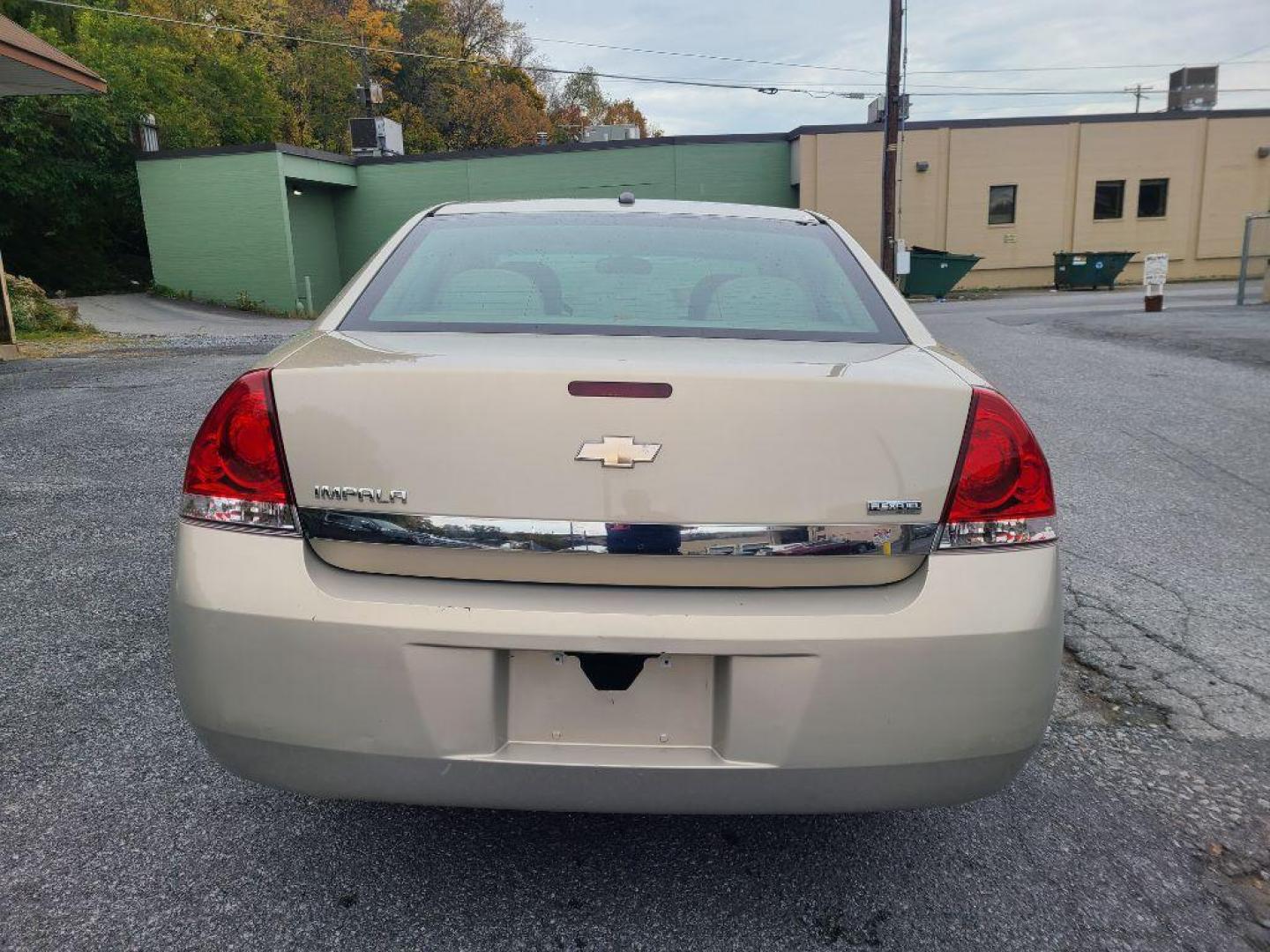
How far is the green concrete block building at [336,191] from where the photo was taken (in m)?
26.1

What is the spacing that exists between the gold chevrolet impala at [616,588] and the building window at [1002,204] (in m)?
33.4

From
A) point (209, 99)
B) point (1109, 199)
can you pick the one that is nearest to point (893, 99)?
point (1109, 199)

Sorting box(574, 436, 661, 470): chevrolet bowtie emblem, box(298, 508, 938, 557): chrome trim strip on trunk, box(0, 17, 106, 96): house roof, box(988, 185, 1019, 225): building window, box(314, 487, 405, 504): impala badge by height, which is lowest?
box(298, 508, 938, 557): chrome trim strip on trunk

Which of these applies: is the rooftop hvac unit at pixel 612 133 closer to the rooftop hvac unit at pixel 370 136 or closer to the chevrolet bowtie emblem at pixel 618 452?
the rooftop hvac unit at pixel 370 136

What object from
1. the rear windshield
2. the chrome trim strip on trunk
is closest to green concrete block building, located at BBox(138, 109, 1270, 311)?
the rear windshield

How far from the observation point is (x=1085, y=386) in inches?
361

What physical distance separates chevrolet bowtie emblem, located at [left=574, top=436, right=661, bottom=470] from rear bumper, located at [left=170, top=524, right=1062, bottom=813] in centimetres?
25

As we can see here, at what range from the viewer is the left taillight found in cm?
185

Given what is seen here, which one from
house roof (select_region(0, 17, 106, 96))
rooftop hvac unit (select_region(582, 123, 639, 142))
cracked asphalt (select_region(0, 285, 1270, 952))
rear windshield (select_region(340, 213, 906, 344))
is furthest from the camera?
rooftop hvac unit (select_region(582, 123, 639, 142))

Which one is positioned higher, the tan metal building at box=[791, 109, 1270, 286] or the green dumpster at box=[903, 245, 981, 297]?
the tan metal building at box=[791, 109, 1270, 286]

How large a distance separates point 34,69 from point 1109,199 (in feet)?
105

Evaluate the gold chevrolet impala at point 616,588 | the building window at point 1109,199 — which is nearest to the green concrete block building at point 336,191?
the building window at point 1109,199

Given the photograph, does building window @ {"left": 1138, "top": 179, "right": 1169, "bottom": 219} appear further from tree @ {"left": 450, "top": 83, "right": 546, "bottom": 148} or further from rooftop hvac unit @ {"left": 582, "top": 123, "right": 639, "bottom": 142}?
tree @ {"left": 450, "top": 83, "right": 546, "bottom": 148}

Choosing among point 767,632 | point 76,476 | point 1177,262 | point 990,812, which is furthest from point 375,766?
point 1177,262
